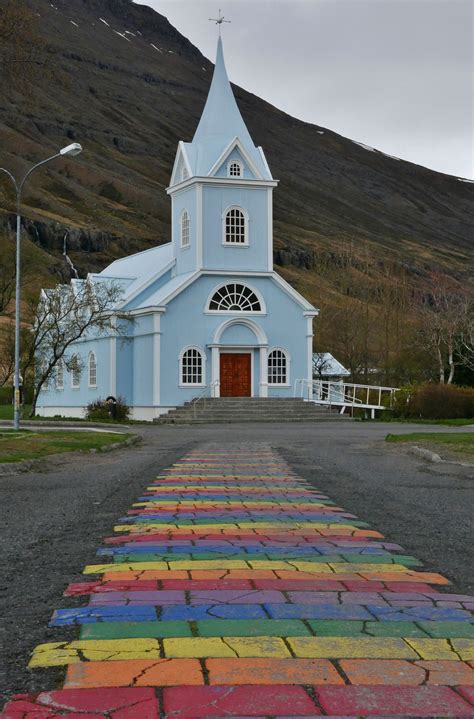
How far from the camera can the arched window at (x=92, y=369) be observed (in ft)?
169

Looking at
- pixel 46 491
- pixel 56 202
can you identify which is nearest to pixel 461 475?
pixel 46 491

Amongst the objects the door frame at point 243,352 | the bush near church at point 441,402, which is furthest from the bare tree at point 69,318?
the bush near church at point 441,402

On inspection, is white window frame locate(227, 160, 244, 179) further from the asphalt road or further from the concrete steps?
the asphalt road

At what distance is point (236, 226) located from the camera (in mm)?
49219

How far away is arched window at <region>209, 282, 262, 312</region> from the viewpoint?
4819 centimetres

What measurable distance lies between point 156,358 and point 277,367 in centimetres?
615

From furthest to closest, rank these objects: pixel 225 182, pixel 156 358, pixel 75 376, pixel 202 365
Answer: pixel 75 376 < pixel 225 182 < pixel 202 365 < pixel 156 358

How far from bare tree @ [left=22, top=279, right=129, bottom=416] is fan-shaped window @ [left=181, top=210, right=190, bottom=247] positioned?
12.6ft

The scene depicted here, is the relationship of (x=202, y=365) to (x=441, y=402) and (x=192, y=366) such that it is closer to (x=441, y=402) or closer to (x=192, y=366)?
(x=192, y=366)

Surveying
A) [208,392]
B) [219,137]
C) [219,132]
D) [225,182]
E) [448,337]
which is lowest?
[208,392]

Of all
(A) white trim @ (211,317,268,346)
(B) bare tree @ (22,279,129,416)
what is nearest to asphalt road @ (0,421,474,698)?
(B) bare tree @ (22,279,129,416)

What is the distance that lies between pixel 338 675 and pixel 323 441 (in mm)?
22206

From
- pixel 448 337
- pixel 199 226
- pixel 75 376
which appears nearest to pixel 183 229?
pixel 199 226

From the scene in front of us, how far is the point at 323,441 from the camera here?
27094 mm
